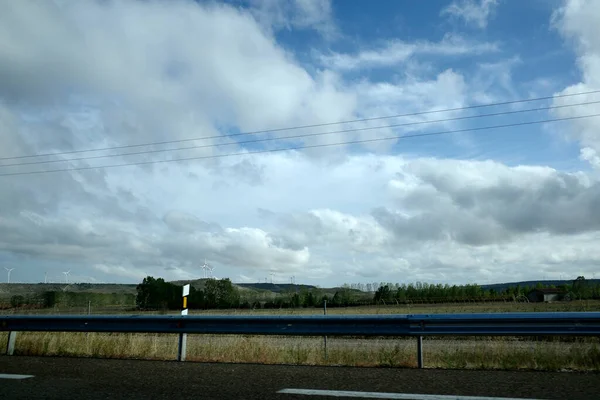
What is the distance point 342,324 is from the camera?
9891mm

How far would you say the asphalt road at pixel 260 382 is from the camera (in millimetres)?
6892

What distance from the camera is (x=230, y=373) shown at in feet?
28.5

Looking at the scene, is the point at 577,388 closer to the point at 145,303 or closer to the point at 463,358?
the point at 463,358

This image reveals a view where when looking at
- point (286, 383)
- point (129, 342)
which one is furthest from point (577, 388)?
point (129, 342)

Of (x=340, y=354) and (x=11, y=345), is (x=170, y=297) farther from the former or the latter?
(x=340, y=354)

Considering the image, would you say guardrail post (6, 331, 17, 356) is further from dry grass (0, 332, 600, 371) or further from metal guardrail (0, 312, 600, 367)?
dry grass (0, 332, 600, 371)

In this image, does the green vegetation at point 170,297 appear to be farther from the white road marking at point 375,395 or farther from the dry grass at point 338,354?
the white road marking at point 375,395

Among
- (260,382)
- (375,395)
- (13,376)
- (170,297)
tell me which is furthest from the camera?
(170,297)

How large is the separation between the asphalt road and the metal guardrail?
0.82 m

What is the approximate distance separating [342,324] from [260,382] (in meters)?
2.53

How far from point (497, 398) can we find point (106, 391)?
509cm

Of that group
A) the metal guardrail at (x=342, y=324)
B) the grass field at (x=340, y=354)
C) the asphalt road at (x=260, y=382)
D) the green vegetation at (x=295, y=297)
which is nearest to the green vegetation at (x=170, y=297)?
the green vegetation at (x=295, y=297)

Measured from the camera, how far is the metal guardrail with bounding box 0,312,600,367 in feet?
29.0

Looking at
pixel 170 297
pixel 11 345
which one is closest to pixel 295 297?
pixel 170 297
